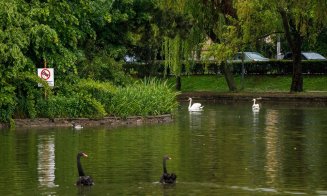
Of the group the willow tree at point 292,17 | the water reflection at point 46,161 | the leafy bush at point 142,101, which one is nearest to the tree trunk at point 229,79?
the willow tree at point 292,17

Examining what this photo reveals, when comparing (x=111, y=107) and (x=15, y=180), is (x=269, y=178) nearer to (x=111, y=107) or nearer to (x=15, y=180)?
(x=15, y=180)

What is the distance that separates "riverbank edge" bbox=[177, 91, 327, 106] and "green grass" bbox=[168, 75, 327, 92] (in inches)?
158

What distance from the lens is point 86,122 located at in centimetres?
4394

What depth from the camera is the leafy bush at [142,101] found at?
45500 mm

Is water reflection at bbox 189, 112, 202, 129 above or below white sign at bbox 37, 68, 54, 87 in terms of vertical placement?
below

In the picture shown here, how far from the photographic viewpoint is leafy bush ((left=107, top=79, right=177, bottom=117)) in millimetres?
45500

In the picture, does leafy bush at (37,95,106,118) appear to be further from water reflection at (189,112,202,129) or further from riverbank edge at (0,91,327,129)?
water reflection at (189,112,202,129)

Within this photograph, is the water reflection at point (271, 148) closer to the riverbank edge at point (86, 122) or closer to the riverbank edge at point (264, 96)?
the riverbank edge at point (86, 122)

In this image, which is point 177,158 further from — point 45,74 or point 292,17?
point 292,17

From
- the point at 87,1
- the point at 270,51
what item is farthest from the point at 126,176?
the point at 270,51

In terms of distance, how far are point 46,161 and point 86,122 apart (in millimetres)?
14707

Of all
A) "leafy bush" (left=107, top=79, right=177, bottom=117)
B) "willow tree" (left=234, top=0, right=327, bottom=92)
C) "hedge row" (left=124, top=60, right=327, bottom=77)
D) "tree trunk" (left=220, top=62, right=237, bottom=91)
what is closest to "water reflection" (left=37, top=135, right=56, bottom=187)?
"leafy bush" (left=107, top=79, right=177, bottom=117)

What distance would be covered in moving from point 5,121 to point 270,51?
62.8m

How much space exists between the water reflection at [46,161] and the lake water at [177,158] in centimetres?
2
